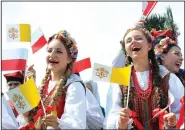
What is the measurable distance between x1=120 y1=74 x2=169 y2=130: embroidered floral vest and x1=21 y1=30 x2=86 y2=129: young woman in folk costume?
0.42 m

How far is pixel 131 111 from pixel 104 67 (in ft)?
1.45

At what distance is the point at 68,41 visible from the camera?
4035mm

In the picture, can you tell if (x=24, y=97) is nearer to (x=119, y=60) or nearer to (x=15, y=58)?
(x=15, y=58)

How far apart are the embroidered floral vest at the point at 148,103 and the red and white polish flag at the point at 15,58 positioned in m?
1.28

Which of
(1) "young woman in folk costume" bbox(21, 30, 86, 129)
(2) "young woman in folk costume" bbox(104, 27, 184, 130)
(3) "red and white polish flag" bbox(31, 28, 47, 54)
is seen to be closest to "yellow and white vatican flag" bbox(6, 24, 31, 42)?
(3) "red and white polish flag" bbox(31, 28, 47, 54)

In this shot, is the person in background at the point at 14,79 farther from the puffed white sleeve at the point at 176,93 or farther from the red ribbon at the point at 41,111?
the puffed white sleeve at the point at 176,93

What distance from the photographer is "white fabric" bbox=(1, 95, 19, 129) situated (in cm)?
362

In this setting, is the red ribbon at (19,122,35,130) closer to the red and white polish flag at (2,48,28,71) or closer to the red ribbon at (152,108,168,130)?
the red and white polish flag at (2,48,28,71)

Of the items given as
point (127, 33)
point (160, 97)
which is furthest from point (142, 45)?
point (160, 97)

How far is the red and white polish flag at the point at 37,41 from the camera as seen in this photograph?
478 centimetres

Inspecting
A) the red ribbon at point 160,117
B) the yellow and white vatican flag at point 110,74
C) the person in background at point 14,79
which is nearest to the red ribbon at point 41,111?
the yellow and white vatican flag at point 110,74

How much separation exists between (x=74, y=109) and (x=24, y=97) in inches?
16.9

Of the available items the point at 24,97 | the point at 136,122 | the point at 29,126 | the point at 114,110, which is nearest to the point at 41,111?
the point at 29,126

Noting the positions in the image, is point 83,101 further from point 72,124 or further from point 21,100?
point 21,100
